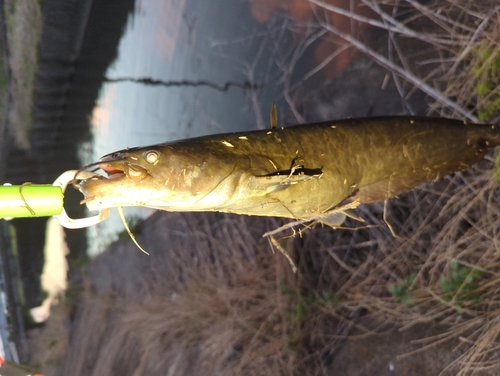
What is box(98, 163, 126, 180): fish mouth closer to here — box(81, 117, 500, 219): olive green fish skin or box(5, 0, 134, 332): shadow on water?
box(81, 117, 500, 219): olive green fish skin

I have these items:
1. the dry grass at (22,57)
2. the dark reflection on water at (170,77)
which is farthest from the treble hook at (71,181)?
the dry grass at (22,57)

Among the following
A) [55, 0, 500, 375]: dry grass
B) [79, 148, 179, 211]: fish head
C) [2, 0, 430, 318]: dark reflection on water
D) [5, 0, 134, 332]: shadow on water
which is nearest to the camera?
[79, 148, 179, 211]: fish head

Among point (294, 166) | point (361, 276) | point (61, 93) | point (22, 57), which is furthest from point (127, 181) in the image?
point (61, 93)

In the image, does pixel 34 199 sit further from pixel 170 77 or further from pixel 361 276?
pixel 170 77

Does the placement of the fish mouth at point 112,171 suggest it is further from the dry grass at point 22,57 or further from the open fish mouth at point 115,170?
the dry grass at point 22,57

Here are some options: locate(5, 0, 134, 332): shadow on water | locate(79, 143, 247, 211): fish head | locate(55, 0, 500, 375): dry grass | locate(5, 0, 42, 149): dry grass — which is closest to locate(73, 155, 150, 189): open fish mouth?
locate(79, 143, 247, 211): fish head
